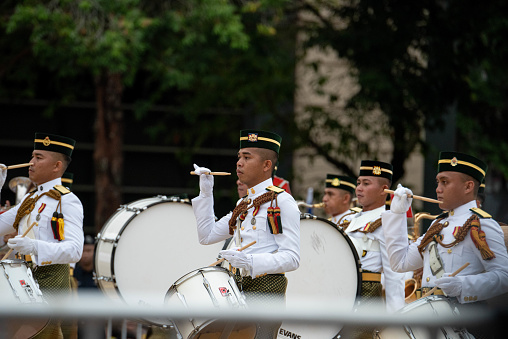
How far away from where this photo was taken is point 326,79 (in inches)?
498

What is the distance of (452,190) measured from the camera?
16.1ft


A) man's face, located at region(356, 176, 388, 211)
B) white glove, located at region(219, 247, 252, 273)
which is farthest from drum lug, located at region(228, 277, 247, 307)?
Result: man's face, located at region(356, 176, 388, 211)

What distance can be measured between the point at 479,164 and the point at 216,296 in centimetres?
180

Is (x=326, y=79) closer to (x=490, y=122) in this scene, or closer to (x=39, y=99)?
(x=490, y=122)

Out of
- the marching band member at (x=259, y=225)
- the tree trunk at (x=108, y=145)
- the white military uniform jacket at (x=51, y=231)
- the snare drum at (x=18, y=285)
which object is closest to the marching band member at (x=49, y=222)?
the white military uniform jacket at (x=51, y=231)

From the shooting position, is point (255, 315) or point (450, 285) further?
point (450, 285)

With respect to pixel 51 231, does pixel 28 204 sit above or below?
above

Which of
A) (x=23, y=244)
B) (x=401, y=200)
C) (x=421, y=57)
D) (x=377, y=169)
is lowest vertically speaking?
(x=23, y=244)

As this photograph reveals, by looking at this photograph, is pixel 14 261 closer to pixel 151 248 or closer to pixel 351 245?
pixel 151 248

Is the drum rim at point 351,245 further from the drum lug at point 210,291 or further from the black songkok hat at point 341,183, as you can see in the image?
the black songkok hat at point 341,183

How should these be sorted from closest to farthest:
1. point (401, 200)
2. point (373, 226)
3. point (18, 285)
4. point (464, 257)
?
point (464, 257) < point (401, 200) < point (18, 285) < point (373, 226)

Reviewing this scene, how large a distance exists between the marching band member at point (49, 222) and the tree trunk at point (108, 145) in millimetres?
6354

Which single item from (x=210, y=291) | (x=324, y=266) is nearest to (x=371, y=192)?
(x=324, y=266)

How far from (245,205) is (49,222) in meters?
1.40
